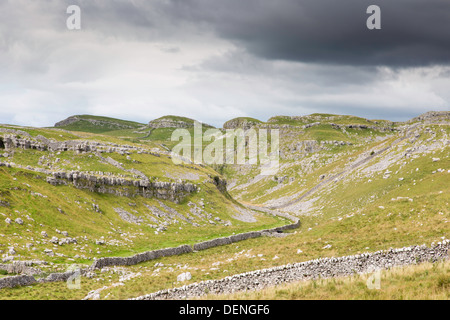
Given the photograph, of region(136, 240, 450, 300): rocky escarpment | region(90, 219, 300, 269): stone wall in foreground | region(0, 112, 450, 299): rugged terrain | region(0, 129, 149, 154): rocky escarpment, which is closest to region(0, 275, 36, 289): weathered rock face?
region(0, 112, 450, 299): rugged terrain

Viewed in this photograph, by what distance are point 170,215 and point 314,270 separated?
5600cm

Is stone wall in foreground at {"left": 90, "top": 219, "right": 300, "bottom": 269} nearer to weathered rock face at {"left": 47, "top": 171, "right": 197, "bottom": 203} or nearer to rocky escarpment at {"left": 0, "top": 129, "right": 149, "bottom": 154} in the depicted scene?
weathered rock face at {"left": 47, "top": 171, "right": 197, "bottom": 203}

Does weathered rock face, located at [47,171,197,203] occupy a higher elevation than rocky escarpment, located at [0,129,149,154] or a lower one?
lower

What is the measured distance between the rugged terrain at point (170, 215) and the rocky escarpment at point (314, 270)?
9.39 feet

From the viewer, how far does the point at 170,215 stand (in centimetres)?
7988

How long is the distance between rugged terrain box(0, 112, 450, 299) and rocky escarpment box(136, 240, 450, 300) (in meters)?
2.86

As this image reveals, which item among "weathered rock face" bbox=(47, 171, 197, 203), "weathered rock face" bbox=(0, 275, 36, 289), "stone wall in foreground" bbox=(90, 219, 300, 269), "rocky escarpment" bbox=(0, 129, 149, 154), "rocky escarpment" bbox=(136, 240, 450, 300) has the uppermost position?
"rocky escarpment" bbox=(0, 129, 149, 154)

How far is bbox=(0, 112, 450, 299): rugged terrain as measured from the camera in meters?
36.4

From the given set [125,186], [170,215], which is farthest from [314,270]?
[125,186]

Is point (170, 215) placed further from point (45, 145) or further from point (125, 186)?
point (45, 145)

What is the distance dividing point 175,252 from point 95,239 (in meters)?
13.3

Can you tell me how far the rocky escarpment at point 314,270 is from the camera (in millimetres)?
26078

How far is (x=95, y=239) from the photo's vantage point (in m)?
53.3
